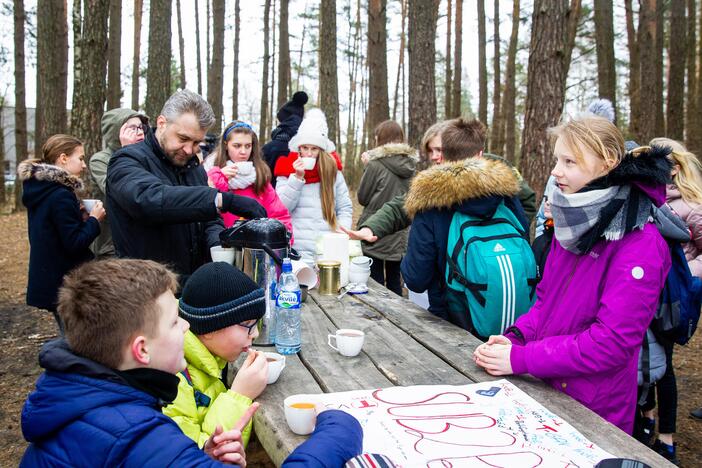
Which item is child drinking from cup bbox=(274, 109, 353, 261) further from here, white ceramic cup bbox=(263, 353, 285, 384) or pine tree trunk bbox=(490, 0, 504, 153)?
pine tree trunk bbox=(490, 0, 504, 153)

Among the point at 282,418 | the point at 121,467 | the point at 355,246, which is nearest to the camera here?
the point at 121,467

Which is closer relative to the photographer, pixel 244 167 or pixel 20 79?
pixel 244 167

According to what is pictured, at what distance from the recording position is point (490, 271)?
2.51 meters

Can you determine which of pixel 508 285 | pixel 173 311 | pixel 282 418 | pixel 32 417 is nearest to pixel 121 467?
pixel 32 417

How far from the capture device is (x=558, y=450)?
153 cm

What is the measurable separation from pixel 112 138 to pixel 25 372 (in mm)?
2120

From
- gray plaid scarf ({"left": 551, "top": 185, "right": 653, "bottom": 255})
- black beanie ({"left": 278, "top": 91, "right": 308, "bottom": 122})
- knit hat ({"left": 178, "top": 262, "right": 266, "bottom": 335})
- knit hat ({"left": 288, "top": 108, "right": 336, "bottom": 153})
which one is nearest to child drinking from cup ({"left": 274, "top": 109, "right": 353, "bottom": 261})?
knit hat ({"left": 288, "top": 108, "right": 336, "bottom": 153})

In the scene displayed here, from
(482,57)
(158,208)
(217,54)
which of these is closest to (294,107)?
(158,208)

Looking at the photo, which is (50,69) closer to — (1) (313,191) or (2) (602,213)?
(1) (313,191)

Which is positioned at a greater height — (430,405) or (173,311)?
(173,311)

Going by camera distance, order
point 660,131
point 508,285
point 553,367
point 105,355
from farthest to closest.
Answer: point 660,131
point 508,285
point 553,367
point 105,355

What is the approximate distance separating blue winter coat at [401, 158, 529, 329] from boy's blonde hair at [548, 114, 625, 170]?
20.9 inches

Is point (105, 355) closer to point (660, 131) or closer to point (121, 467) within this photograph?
point (121, 467)

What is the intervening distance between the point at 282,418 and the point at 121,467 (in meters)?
0.66
